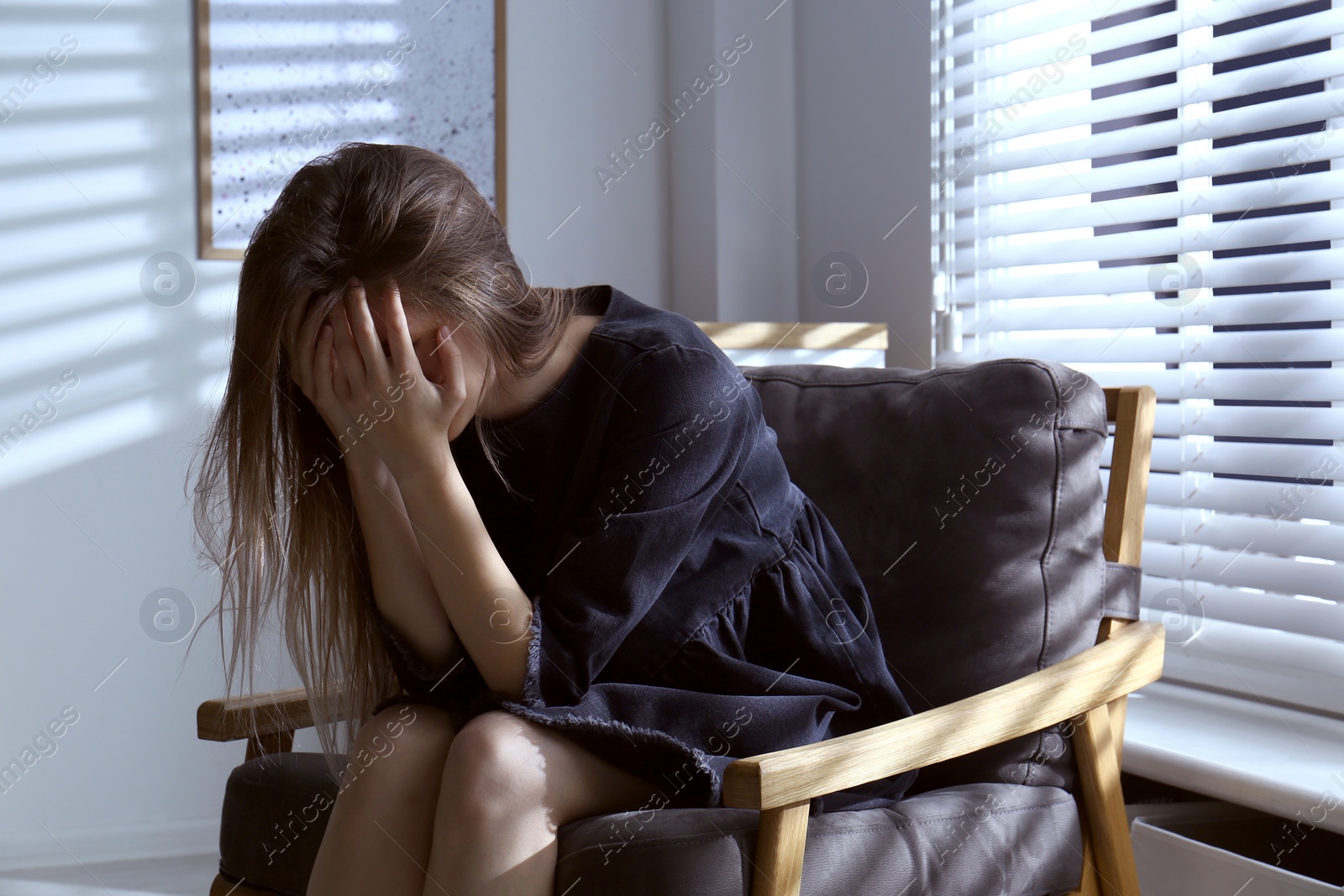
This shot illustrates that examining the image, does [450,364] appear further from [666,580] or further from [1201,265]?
[1201,265]

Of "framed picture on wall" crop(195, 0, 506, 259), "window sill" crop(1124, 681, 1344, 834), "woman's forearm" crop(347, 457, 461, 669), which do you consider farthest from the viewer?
"framed picture on wall" crop(195, 0, 506, 259)

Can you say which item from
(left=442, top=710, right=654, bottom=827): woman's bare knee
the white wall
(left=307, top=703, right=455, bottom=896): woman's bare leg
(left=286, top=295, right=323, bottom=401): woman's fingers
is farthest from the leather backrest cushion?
the white wall

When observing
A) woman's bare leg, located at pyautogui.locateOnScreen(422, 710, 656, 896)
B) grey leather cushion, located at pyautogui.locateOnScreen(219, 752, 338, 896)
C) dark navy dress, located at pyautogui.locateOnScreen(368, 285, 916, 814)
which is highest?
dark navy dress, located at pyautogui.locateOnScreen(368, 285, 916, 814)

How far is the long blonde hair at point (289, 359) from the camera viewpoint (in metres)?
1.01

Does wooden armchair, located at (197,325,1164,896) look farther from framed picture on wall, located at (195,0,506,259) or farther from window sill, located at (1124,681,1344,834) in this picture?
framed picture on wall, located at (195,0,506,259)

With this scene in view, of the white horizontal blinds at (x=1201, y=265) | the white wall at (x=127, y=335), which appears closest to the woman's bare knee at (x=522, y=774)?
the white horizontal blinds at (x=1201, y=265)

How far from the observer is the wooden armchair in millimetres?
899

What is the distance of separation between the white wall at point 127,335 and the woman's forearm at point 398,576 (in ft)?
3.93

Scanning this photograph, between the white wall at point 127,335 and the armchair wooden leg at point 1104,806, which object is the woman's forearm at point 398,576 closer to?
the armchair wooden leg at point 1104,806

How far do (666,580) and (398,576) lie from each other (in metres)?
0.29

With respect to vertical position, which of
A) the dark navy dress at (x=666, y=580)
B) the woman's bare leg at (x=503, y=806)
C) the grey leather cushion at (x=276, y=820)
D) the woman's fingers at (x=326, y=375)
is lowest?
the grey leather cushion at (x=276, y=820)

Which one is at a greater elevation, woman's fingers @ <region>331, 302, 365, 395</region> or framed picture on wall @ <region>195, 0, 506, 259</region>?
framed picture on wall @ <region>195, 0, 506, 259</region>

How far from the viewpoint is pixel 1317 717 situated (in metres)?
1.48

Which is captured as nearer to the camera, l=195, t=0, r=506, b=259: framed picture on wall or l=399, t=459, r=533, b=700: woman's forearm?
l=399, t=459, r=533, b=700: woman's forearm
